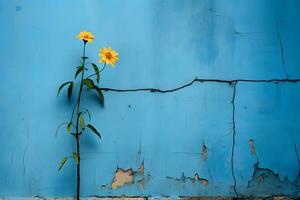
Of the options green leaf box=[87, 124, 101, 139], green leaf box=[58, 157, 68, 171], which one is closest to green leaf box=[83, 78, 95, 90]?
green leaf box=[87, 124, 101, 139]

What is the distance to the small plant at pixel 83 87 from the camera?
3184 millimetres

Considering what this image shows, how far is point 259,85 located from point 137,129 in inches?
37.9

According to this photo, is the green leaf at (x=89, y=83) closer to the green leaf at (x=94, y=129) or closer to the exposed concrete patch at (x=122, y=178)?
the green leaf at (x=94, y=129)

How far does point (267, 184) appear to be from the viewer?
133 inches

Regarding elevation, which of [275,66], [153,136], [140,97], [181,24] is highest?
[181,24]

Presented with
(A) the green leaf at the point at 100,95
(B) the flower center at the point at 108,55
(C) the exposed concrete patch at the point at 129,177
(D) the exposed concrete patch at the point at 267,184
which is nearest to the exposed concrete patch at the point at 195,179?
(C) the exposed concrete patch at the point at 129,177

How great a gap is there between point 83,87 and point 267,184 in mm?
1546

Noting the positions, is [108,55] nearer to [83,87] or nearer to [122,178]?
[83,87]

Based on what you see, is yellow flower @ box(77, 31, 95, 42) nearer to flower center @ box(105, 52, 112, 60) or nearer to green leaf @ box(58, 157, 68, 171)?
flower center @ box(105, 52, 112, 60)

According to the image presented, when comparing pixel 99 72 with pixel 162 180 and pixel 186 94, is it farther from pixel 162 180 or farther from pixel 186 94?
pixel 162 180

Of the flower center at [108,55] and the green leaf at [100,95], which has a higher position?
the flower center at [108,55]

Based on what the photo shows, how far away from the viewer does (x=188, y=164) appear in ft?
11.0

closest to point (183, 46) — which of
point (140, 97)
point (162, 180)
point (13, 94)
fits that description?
point (140, 97)

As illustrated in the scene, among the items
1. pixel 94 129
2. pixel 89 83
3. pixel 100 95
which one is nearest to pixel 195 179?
pixel 94 129
